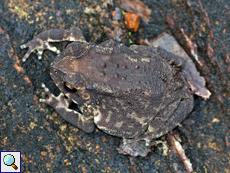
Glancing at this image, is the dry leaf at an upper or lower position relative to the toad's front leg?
upper

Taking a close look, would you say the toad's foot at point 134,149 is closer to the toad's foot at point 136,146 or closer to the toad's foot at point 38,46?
the toad's foot at point 136,146

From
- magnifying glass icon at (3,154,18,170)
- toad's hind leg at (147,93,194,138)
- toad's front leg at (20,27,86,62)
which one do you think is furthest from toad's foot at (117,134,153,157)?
toad's front leg at (20,27,86,62)

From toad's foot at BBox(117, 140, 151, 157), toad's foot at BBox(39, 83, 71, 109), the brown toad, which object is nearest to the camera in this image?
the brown toad

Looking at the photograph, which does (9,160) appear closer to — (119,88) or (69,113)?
(69,113)

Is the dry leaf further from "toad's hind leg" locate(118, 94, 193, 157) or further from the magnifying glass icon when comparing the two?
the magnifying glass icon

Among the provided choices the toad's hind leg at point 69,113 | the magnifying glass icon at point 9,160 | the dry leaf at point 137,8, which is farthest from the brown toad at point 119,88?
the dry leaf at point 137,8

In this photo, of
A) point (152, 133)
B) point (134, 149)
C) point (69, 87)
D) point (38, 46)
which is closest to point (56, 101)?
point (69, 87)

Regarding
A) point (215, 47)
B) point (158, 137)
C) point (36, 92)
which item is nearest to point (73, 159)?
point (36, 92)

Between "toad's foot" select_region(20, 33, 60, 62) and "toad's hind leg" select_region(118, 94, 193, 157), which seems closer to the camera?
"toad's foot" select_region(20, 33, 60, 62)
